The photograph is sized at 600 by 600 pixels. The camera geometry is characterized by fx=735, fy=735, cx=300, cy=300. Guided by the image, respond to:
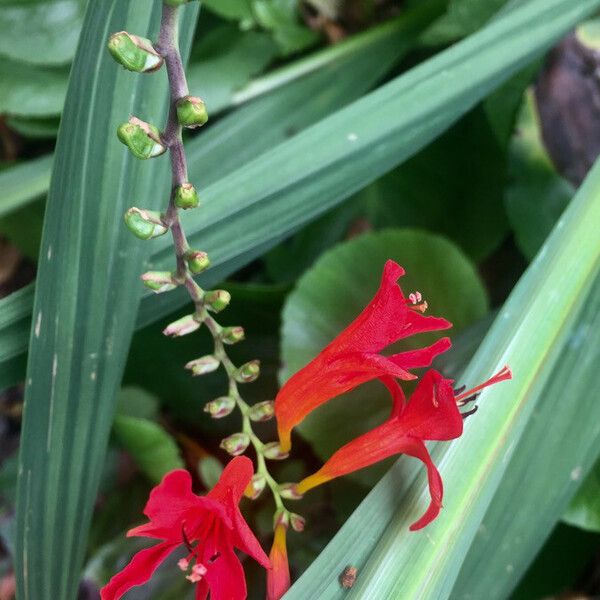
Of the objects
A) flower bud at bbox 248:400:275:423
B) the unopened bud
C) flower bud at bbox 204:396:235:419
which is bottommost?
the unopened bud

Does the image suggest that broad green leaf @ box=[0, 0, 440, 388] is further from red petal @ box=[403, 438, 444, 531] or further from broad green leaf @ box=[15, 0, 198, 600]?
red petal @ box=[403, 438, 444, 531]

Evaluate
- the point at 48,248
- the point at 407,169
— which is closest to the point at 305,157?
the point at 48,248

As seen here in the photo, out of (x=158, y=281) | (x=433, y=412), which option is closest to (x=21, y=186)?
(x=158, y=281)

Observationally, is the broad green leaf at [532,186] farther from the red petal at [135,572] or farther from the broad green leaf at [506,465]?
the red petal at [135,572]

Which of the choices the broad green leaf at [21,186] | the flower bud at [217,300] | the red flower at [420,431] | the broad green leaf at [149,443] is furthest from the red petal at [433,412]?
the broad green leaf at [21,186]

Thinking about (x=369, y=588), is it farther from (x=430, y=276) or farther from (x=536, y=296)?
(x=430, y=276)

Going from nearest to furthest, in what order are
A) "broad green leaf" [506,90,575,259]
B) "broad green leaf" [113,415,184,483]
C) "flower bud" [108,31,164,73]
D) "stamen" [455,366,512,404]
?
"flower bud" [108,31,164,73], "stamen" [455,366,512,404], "broad green leaf" [113,415,184,483], "broad green leaf" [506,90,575,259]

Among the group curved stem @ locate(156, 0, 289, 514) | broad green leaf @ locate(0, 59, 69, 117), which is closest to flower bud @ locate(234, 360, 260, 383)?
curved stem @ locate(156, 0, 289, 514)
